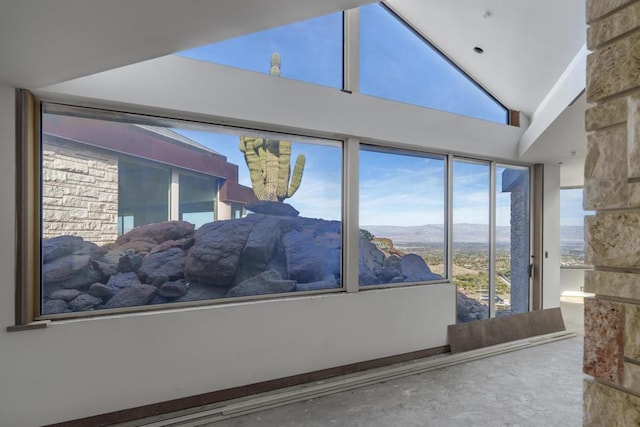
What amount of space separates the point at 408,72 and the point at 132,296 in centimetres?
350

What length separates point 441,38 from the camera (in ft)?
13.4

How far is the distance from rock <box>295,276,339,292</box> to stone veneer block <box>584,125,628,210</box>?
280 cm

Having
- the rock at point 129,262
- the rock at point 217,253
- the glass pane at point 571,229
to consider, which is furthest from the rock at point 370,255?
the glass pane at point 571,229

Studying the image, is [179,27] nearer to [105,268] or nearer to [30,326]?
[105,268]

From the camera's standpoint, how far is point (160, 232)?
9.33ft

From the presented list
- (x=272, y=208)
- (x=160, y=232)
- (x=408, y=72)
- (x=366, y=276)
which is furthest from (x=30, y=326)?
(x=408, y=72)

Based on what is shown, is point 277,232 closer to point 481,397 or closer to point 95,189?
point 95,189

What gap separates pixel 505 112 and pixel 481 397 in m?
3.50

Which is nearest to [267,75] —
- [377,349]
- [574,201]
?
[377,349]

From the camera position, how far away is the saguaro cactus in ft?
10.6

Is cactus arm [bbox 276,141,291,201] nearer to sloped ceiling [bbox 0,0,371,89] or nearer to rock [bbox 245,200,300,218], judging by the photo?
rock [bbox 245,200,300,218]

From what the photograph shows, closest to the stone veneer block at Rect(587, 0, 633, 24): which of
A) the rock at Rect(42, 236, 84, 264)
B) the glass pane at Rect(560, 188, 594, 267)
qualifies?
the rock at Rect(42, 236, 84, 264)

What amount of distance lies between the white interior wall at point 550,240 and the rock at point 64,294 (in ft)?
17.6

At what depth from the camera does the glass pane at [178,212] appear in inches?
101
